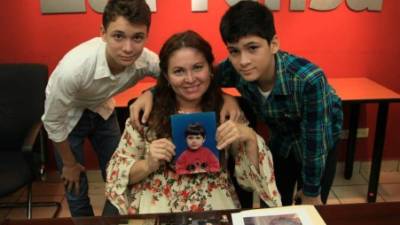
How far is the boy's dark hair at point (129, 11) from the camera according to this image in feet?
5.14

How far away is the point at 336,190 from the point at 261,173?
1810 mm

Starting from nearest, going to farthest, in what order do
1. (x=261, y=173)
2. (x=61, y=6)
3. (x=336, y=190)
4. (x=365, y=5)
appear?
1. (x=261, y=173)
2. (x=61, y=6)
3. (x=365, y=5)
4. (x=336, y=190)

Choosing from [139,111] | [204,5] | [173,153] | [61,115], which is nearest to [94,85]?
[61,115]

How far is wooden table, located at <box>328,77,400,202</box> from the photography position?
2.51 m

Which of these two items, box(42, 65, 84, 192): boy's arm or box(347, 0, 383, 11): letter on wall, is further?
box(347, 0, 383, 11): letter on wall

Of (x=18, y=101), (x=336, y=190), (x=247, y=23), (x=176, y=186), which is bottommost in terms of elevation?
(x=336, y=190)

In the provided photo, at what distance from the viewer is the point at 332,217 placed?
1.24m

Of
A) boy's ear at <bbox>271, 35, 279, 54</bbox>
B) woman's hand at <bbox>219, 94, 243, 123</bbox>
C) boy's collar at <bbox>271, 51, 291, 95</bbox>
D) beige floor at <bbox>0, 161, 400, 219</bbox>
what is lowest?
beige floor at <bbox>0, 161, 400, 219</bbox>

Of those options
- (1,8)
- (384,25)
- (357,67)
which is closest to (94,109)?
(1,8)

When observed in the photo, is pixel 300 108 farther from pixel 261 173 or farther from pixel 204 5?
pixel 204 5

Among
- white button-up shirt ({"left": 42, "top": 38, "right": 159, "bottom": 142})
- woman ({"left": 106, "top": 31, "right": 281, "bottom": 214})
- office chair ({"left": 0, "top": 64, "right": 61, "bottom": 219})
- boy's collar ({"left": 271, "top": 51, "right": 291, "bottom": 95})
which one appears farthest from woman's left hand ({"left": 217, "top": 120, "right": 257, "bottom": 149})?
office chair ({"left": 0, "top": 64, "right": 61, "bottom": 219})

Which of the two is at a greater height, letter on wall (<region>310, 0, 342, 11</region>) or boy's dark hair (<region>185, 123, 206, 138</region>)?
letter on wall (<region>310, 0, 342, 11</region>)

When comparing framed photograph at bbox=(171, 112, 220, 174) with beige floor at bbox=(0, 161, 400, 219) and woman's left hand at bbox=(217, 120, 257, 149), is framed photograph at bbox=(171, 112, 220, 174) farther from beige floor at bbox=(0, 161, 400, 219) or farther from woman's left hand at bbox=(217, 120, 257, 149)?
beige floor at bbox=(0, 161, 400, 219)

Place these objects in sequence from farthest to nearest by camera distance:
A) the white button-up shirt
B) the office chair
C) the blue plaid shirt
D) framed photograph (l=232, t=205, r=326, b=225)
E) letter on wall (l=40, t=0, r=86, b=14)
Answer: letter on wall (l=40, t=0, r=86, b=14) → the office chair → the white button-up shirt → the blue plaid shirt → framed photograph (l=232, t=205, r=326, b=225)
